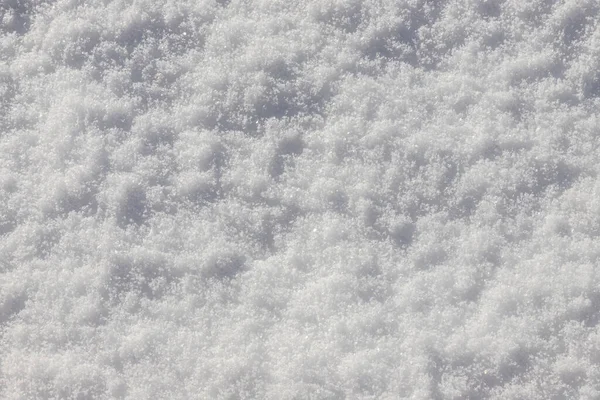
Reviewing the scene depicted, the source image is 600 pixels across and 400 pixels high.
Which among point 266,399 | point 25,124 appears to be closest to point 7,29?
point 25,124

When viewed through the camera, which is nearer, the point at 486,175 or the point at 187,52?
the point at 486,175

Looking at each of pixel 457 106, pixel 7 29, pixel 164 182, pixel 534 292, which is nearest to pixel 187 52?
pixel 164 182

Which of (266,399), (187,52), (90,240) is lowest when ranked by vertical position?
(266,399)

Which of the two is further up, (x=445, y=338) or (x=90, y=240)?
(x=90, y=240)

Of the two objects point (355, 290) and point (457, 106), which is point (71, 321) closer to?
point (355, 290)

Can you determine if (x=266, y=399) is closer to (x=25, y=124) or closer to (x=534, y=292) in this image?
(x=534, y=292)

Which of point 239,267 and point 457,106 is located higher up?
point 457,106

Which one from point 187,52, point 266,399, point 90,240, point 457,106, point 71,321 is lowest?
point 266,399
